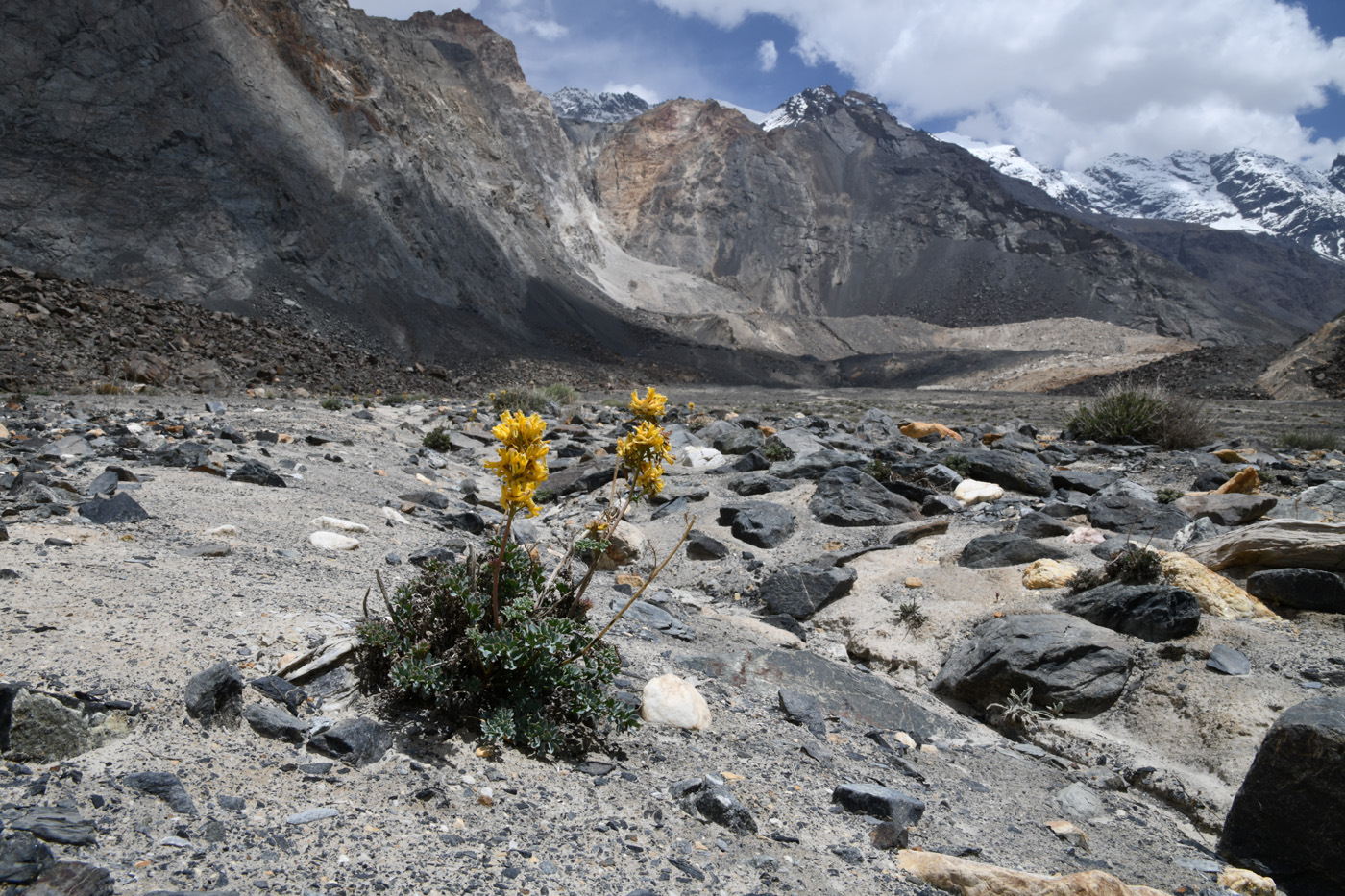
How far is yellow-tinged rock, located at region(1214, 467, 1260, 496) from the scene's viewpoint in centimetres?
596

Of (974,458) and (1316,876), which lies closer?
(1316,876)

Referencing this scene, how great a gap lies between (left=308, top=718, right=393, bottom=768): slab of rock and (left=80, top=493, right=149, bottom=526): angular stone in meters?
2.48

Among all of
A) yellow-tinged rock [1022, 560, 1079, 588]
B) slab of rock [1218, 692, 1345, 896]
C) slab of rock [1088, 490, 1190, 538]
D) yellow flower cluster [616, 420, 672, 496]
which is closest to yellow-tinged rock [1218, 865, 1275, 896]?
slab of rock [1218, 692, 1345, 896]

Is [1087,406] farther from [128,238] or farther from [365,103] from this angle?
[365,103]

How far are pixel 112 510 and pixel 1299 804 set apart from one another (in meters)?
5.56

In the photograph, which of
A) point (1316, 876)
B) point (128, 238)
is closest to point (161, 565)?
point (1316, 876)

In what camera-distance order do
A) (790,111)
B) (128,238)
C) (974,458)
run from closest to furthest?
(974,458) → (128,238) → (790,111)

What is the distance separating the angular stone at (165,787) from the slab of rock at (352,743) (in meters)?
0.38

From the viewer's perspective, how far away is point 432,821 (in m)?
2.05

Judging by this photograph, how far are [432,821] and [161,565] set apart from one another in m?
2.07

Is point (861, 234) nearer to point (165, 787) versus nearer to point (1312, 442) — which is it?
point (1312, 442)

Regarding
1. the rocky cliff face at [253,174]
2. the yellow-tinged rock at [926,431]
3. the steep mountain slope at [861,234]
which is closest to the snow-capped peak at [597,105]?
the steep mountain slope at [861,234]

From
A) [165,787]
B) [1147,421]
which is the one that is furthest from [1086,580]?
[1147,421]

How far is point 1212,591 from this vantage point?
163 inches
